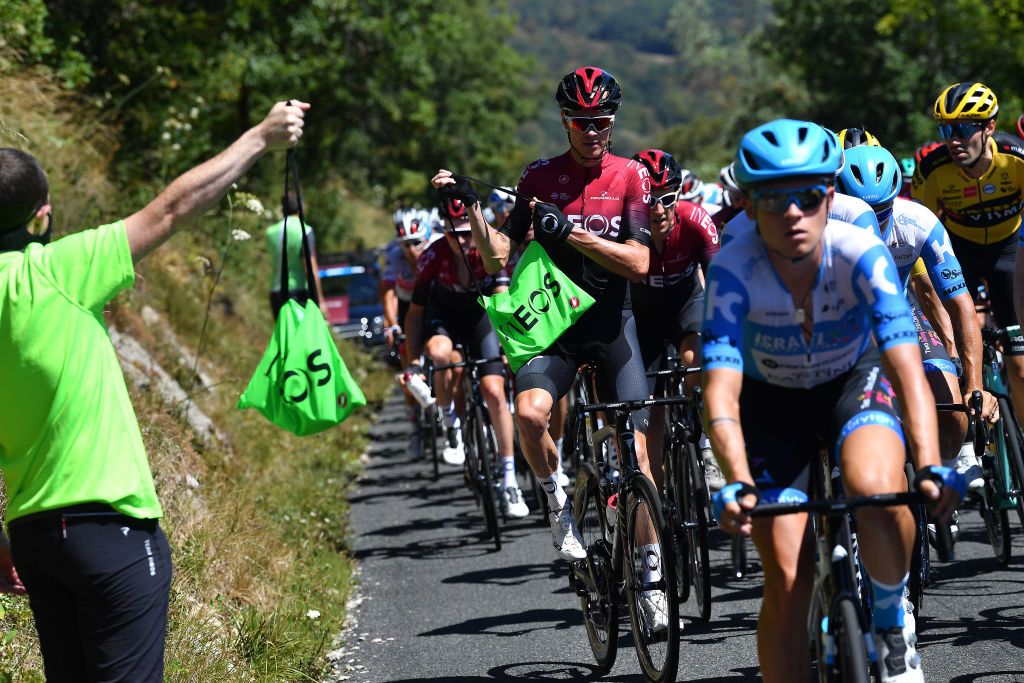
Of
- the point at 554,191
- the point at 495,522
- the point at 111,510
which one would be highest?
the point at 554,191

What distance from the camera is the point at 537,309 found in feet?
20.7

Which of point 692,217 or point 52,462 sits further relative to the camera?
point 692,217

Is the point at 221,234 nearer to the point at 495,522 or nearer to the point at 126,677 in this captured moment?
the point at 495,522

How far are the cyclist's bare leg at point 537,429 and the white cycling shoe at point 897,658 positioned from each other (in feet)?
8.59

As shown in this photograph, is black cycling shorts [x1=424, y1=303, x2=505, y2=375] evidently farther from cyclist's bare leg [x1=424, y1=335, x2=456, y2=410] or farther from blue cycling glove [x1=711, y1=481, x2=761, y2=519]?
blue cycling glove [x1=711, y1=481, x2=761, y2=519]

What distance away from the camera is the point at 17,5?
44.8ft

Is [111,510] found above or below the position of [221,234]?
below

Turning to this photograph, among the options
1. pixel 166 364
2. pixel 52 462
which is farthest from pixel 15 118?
pixel 52 462

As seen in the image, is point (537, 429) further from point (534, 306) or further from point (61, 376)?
point (61, 376)

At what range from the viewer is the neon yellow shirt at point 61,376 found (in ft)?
12.0

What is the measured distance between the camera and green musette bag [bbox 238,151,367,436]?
5059 millimetres

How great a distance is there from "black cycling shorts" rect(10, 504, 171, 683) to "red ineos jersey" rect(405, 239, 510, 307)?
6422 mm

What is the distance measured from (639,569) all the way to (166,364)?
7.35 metres

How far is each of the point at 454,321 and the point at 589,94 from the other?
428 centimetres
